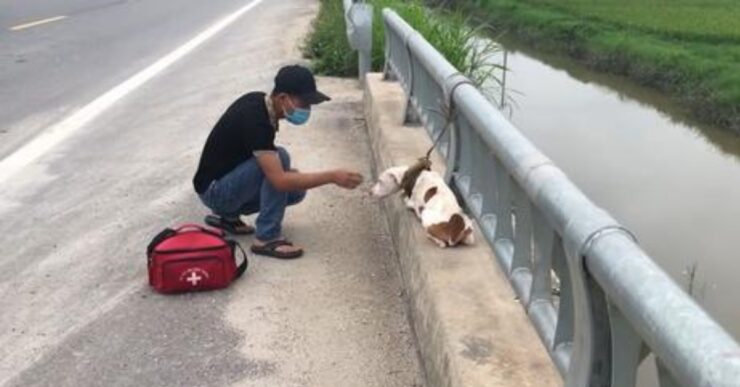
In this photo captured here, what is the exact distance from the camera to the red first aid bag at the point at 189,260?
3.89m

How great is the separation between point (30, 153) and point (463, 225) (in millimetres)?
3916

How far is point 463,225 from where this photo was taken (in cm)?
368

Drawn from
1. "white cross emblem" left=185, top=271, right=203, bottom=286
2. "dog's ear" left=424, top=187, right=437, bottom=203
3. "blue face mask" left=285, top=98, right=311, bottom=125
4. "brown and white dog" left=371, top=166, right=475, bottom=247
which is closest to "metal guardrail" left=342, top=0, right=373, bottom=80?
"blue face mask" left=285, top=98, right=311, bottom=125

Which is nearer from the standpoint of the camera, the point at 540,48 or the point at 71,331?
the point at 71,331

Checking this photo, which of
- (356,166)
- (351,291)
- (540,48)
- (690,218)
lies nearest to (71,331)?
(351,291)

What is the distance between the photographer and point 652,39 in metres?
17.5

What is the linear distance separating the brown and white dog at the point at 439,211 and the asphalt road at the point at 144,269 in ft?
1.26

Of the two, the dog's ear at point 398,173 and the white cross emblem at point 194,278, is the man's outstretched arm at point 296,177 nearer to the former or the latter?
the dog's ear at point 398,173

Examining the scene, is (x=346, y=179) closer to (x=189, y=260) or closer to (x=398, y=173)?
(x=398, y=173)

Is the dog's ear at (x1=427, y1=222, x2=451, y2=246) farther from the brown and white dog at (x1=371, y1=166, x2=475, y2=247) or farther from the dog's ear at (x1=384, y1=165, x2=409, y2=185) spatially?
the dog's ear at (x1=384, y1=165, x2=409, y2=185)

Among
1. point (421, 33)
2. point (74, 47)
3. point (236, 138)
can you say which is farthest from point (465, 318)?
point (74, 47)

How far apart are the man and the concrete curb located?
→ 0.54 m

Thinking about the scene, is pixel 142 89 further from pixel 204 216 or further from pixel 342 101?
pixel 204 216

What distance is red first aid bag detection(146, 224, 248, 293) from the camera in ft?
12.8
